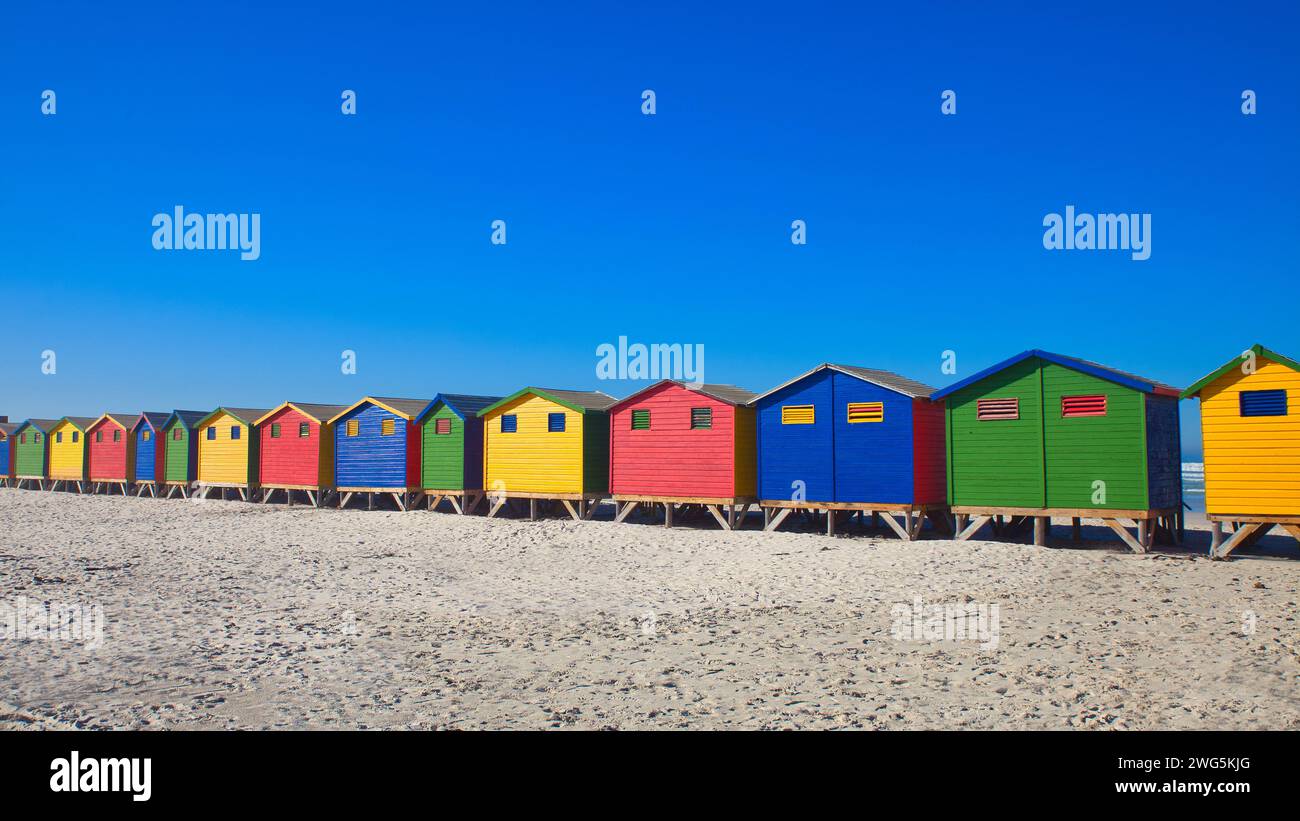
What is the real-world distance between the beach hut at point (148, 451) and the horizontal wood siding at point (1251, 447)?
135 feet

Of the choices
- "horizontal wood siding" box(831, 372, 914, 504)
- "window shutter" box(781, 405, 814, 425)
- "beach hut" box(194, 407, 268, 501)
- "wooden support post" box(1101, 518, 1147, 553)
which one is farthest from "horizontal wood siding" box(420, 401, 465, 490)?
"wooden support post" box(1101, 518, 1147, 553)

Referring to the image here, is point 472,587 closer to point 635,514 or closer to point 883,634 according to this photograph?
point 883,634

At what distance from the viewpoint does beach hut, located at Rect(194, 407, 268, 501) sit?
3606 cm

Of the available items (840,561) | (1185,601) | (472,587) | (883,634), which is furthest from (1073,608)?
(472,587)

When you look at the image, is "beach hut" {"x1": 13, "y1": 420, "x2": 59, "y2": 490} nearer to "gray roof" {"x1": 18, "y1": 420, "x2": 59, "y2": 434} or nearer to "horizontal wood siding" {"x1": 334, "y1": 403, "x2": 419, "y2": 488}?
"gray roof" {"x1": 18, "y1": 420, "x2": 59, "y2": 434}

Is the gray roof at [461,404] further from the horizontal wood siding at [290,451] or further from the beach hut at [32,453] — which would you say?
the beach hut at [32,453]

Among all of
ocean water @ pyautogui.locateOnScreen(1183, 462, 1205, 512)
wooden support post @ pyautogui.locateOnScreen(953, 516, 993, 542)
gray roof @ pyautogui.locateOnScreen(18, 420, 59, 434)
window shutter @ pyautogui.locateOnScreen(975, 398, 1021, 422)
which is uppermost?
gray roof @ pyautogui.locateOnScreen(18, 420, 59, 434)

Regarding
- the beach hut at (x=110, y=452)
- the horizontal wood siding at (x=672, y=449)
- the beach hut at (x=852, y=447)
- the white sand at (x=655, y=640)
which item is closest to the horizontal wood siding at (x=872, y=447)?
the beach hut at (x=852, y=447)

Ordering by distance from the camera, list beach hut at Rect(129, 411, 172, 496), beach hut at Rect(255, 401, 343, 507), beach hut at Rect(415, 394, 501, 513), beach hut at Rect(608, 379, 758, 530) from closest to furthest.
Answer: beach hut at Rect(608, 379, 758, 530) → beach hut at Rect(415, 394, 501, 513) → beach hut at Rect(255, 401, 343, 507) → beach hut at Rect(129, 411, 172, 496)

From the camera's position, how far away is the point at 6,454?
175ft

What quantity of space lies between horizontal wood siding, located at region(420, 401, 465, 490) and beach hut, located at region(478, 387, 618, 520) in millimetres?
1141

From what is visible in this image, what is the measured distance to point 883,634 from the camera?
1068 cm

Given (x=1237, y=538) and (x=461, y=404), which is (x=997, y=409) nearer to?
(x=1237, y=538)

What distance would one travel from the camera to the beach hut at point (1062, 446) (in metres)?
17.8
